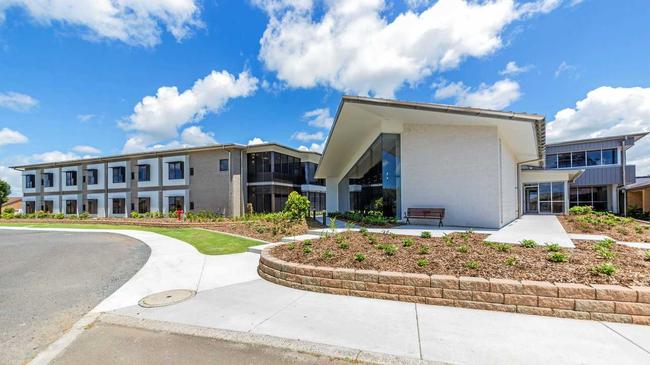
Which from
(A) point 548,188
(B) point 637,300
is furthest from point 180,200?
(A) point 548,188

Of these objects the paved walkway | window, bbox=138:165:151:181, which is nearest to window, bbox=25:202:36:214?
window, bbox=138:165:151:181

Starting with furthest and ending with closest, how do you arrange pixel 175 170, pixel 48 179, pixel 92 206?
pixel 48 179 → pixel 92 206 → pixel 175 170

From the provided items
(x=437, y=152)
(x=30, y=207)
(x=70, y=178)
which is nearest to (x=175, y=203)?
(x=70, y=178)

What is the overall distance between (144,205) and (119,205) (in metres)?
3.91

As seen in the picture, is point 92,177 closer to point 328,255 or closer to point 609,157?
point 328,255

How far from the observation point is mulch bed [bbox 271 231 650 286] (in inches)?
176

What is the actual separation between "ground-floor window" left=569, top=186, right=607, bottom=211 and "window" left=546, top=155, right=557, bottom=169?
2737 millimetres

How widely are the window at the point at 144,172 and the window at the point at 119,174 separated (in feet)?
7.51

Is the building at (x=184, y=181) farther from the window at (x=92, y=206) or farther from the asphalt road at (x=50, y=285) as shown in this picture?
the asphalt road at (x=50, y=285)

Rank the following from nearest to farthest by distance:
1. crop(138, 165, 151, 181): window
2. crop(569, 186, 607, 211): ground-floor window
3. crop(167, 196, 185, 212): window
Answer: crop(569, 186, 607, 211): ground-floor window
crop(167, 196, 185, 212): window
crop(138, 165, 151, 181): window

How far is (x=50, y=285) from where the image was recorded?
6.16m

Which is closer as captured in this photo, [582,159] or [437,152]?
[437,152]

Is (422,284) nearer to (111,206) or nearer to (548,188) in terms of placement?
(548,188)

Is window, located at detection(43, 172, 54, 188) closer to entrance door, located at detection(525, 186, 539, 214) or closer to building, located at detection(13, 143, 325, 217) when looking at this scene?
building, located at detection(13, 143, 325, 217)
